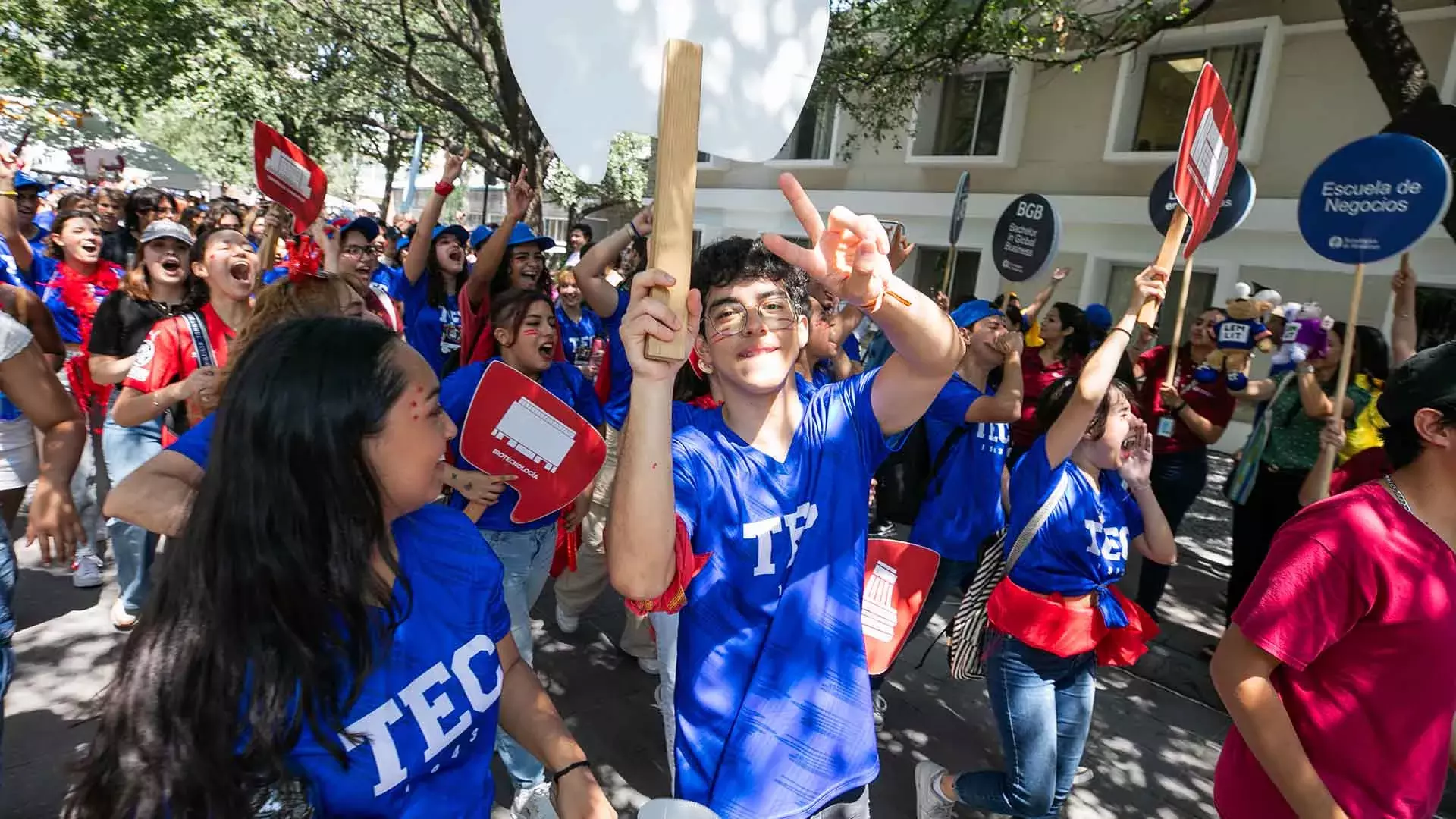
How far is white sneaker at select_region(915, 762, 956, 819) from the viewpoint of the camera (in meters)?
2.94

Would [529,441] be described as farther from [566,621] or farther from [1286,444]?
[1286,444]

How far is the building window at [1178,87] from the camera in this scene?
11820 mm


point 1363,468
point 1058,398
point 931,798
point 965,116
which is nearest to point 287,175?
point 1058,398

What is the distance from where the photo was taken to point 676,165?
3.83ft

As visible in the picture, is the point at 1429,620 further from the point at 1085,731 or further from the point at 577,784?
the point at 577,784

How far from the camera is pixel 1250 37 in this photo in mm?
11570

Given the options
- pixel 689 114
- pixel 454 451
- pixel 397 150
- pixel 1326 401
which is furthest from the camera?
pixel 397 150

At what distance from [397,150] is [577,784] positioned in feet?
91.3

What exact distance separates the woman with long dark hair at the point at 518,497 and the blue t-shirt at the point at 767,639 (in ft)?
4.60

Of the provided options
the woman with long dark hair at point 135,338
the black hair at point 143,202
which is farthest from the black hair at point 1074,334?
the black hair at point 143,202

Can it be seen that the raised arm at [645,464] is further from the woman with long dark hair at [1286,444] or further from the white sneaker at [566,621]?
the woman with long dark hair at [1286,444]

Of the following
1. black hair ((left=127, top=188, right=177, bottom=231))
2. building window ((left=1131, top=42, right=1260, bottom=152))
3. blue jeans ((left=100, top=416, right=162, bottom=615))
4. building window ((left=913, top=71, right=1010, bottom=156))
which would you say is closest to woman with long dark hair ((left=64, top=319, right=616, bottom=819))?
blue jeans ((left=100, top=416, right=162, bottom=615))

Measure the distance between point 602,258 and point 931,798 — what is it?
264cm

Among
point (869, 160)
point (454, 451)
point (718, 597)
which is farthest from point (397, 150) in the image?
point (718, 597)
